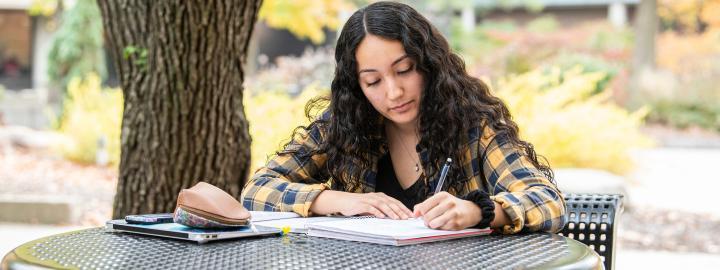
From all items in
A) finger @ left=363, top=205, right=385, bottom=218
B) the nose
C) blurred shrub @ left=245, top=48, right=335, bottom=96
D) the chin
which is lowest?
blurred shrub @ left=245, top=48, right=335, bottom=96

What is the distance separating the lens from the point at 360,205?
2.51 meters

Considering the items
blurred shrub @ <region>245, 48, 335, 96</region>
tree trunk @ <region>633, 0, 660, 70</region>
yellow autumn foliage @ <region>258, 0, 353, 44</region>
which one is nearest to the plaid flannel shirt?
yellow autumn foliage @ <region>258, 0, 353, 44</region>

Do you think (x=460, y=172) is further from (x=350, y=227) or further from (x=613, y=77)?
(x=613, y=77)

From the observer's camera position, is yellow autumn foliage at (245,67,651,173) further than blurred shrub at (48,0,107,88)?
No

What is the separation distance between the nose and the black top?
0.29 meters

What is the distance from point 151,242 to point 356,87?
3.09 feet

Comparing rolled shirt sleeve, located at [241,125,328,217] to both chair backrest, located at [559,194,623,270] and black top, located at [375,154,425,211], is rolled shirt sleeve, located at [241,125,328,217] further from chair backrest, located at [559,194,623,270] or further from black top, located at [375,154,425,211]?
chair backrest, located at [559,194,623,270]

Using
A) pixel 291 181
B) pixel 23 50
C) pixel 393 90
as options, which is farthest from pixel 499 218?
pixel 23 50

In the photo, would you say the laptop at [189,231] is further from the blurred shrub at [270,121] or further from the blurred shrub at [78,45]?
the blurred shrub at [78,45]

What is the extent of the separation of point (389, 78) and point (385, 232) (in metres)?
0.64

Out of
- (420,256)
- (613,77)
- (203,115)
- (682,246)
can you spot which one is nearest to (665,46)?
(613,77)

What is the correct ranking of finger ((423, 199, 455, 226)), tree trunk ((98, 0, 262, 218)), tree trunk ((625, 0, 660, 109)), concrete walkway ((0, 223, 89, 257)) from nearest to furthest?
1. finger ((423, 199, 455, 226))
2. tree trunk ((98, 0, 262, 218))
3. concrete walkway ((0, 223, 89, 257))
4. tree trunk ((625, 0, 660, 109))

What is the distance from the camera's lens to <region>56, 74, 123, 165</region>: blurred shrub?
11625 millimetres

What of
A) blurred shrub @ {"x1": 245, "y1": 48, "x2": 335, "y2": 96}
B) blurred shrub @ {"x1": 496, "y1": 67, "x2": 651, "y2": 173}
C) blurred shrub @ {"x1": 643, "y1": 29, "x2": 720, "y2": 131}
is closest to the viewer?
blurred shrub @ {"x1": 496, "y1": 67, "x2": 651, "y2": 173}
